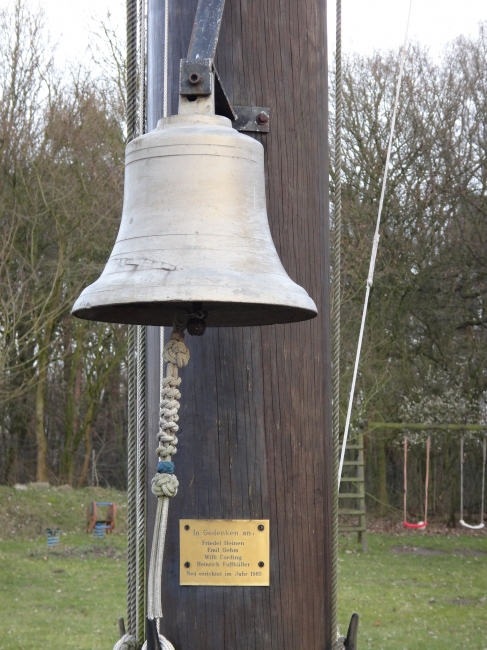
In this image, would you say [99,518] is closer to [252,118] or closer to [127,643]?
[127,643]

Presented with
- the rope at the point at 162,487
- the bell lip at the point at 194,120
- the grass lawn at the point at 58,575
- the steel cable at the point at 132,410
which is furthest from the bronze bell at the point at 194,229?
the grass lawn at the point at 58,575

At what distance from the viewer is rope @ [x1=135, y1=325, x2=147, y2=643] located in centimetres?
216

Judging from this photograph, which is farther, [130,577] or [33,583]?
[33,583]

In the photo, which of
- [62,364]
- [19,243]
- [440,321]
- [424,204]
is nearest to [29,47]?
[19,243]

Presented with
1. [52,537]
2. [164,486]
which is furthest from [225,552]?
[52,537]

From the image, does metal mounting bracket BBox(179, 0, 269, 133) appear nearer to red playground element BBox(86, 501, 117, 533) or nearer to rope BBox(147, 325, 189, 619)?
rope BBox(147, 325, 189, 619)

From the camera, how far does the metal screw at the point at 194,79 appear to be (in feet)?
5.36

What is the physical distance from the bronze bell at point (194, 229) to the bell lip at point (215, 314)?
1cm

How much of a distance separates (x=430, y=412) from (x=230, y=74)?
45.9ft

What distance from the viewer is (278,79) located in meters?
2.11

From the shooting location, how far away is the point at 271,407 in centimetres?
203

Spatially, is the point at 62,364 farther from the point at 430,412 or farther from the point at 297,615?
the point at 297,615

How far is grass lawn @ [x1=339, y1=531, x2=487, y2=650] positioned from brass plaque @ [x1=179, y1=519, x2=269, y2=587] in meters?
5.85

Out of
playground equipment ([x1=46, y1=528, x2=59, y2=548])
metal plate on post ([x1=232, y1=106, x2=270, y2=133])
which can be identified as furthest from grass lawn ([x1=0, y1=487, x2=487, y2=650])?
metal plate on post ([x1=232, y1=106, x2=270, y2=133])
